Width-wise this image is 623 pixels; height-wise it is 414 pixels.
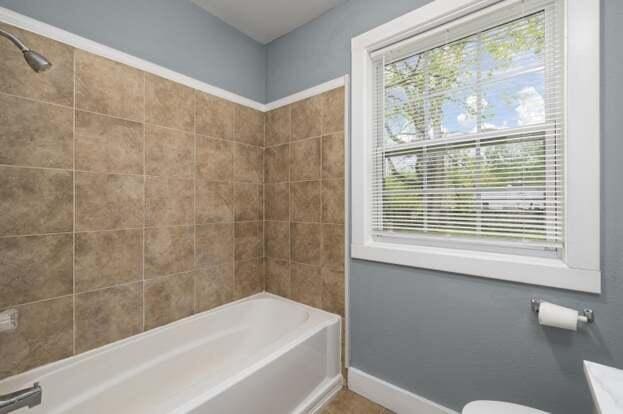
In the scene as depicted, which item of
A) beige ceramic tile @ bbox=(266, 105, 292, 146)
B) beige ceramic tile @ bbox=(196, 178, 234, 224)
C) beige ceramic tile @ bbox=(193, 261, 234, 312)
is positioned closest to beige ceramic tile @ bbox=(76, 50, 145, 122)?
beige ceramic tile @ bbox=(196, 178, 234, 224)

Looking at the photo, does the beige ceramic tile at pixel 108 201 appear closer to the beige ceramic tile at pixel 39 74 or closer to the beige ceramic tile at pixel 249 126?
the beige ceramic tile at pixel 39 74

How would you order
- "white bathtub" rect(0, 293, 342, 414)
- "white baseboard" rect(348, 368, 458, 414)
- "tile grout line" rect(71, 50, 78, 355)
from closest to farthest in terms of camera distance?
"white bathtub" rect(0, 293, 342, 414) < "tile grout line" rect(71, 50, 78, 355) < "white baseboard" rect(348, 368, 458, 414)

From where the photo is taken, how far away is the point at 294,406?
148 cm

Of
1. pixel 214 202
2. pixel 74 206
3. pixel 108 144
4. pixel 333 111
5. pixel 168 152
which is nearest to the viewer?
pixel 74 206

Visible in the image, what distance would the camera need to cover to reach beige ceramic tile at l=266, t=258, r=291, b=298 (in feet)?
7.13

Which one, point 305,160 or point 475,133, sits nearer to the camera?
point 475,133

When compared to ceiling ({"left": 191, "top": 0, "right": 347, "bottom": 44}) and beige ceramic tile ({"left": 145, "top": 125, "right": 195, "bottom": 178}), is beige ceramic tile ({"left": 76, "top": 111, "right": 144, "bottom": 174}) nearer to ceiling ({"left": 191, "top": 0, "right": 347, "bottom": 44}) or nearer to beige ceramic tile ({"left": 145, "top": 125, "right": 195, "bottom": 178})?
beige ceramic tile ({"left": 145, "top": 125, "right": 195, "bottom": 178})

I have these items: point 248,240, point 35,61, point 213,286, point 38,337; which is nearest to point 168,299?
point 213,286

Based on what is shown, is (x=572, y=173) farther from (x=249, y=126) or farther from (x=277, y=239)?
(x=249, y=126)

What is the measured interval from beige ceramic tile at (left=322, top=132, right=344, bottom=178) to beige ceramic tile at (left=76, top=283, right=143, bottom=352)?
1414 millimetres

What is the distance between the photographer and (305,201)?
203 centimetres

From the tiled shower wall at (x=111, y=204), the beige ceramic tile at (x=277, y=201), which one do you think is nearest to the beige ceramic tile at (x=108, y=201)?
the tiled shower wall at (x=111, y=204)

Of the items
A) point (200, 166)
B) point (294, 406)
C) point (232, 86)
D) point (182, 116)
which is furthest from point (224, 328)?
point (232, 86)

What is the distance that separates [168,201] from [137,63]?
840 millimetres
